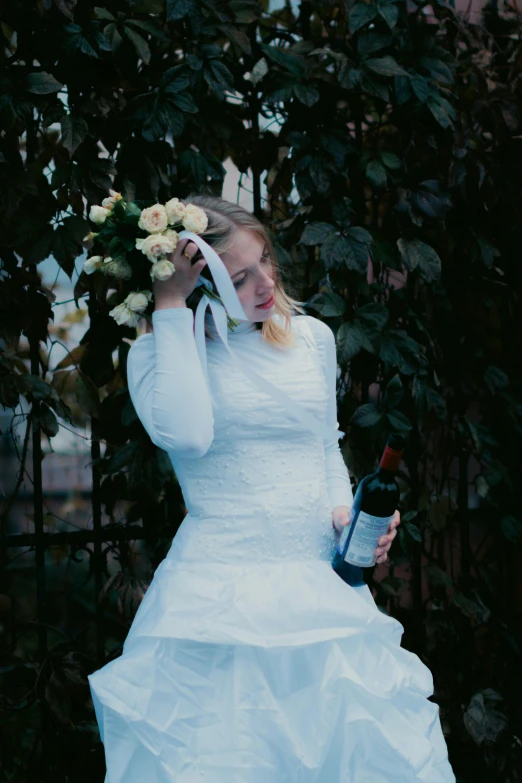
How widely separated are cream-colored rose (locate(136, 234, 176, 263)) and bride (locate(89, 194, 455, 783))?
5 centimetres

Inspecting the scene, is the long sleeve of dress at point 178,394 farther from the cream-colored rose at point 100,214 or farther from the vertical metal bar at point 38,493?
the vertical metal bar at point 38,493

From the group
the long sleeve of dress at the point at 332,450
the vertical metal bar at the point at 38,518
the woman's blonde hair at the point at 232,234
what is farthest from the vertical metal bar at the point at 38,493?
the long sleeve of dress at the point at 332,450

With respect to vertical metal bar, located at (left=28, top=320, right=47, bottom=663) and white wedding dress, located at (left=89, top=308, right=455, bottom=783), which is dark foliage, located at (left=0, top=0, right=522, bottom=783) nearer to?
vertical metal bar, located at (left=28, top=320, right=47, bottom=663)

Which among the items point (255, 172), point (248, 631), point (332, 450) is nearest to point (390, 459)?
point (332, 450)

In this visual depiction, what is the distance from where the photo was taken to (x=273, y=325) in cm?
164

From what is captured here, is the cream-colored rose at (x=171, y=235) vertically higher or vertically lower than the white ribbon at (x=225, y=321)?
higher

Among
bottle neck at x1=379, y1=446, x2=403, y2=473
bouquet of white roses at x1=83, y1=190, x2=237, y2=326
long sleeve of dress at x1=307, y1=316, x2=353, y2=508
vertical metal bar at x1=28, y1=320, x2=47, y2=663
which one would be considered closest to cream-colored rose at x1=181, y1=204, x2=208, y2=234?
bouquet of white roses at x1=83, y1=190, x2=237, y2=326

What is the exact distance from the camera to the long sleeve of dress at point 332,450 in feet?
5.41

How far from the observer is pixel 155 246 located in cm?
138

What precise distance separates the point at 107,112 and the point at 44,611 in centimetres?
124

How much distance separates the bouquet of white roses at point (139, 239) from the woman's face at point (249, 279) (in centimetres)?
6

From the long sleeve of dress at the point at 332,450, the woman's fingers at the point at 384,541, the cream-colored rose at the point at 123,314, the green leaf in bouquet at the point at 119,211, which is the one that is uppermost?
the green leaf in bouquet at the point at 119,211

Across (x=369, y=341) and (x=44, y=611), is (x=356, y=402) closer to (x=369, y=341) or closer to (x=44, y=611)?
(x=369, y=341)

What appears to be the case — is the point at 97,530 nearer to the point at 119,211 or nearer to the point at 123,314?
the point at 123,314
